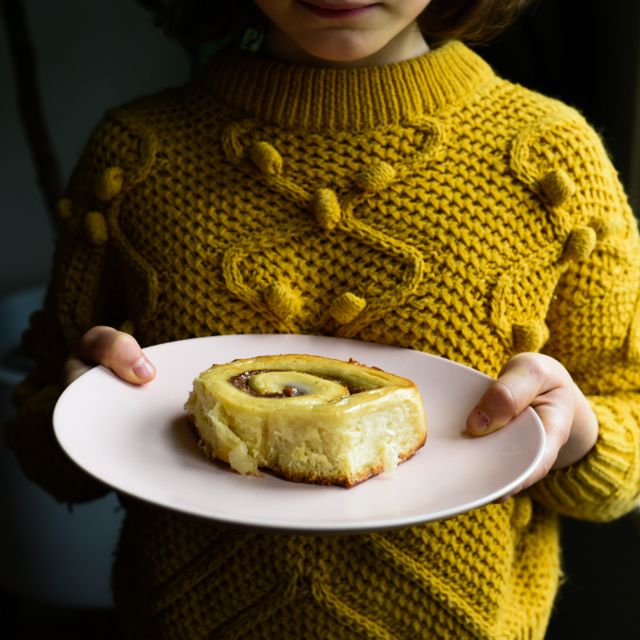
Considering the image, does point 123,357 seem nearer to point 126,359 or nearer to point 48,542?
point 126,359

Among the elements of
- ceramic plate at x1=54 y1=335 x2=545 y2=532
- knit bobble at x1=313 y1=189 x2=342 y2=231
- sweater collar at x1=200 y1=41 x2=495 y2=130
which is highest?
sweater collar at x1=200 y1=41 x2=495 y2=130

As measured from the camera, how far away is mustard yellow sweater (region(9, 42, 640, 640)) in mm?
824

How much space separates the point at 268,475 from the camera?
0.69m

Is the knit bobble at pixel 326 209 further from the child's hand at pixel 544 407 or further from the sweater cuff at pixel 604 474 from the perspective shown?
the sweater cuff at pixel 604 474

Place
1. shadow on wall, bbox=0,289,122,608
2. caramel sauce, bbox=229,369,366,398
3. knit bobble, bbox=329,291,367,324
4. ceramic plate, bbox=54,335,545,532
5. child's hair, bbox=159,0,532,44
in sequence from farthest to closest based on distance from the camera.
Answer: shadow on wall, bbox=0,289,122,608, child's hair, bbox=159,0,532,44, knit bobble, bbox=329,291,367,324, caramel sauce, bbox=229,369,366,398, ceramic plate, bbox=54,335,545,532

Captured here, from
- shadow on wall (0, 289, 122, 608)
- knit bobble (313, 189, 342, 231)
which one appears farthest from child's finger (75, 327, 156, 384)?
shadow on wall (0, 289, 122, 608)

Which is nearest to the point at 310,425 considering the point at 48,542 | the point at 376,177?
the point at 376,177

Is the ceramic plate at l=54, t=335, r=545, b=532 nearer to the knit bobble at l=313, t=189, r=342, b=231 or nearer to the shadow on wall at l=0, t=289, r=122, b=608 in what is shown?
the knit bobble at l=313, t=189, r=342, b=231

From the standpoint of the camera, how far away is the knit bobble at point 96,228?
0.90 m

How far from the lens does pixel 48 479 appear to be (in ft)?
3.22

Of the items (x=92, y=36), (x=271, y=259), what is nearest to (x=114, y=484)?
(x=271, y=259)

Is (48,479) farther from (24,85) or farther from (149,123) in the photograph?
(24,85)

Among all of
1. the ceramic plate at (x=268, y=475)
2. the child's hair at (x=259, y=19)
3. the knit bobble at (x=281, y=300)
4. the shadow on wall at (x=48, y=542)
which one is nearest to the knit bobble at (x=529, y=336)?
the ceramic plate at (x=268, y=475)

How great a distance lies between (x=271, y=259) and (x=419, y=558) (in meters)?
0.32
